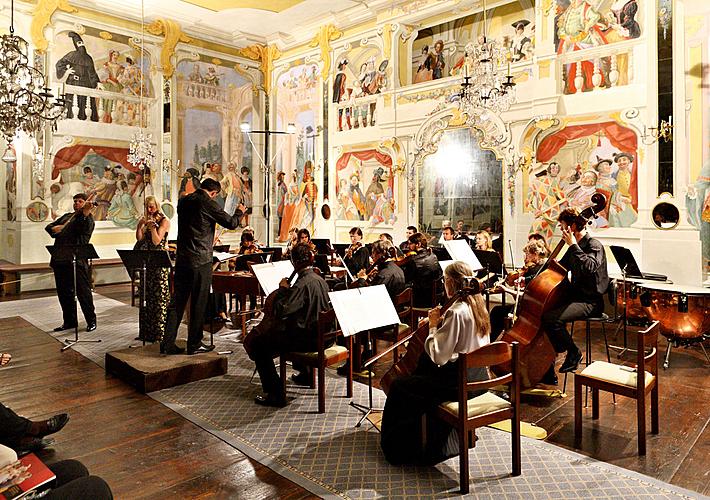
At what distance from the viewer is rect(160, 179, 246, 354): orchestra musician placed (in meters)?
6.04

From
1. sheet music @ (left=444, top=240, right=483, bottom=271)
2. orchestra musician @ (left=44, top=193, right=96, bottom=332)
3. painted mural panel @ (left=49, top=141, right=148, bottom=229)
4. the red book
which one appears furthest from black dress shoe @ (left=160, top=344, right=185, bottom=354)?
painted mural panel @ (left=49, top=141, right=148, bottom=229)

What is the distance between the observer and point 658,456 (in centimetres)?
402

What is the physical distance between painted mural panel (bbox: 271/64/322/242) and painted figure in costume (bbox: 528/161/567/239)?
21.9 feet

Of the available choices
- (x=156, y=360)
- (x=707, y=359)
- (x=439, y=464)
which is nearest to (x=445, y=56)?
(x=707, y=359)

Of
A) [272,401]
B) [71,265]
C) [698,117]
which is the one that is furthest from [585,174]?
[71,265]

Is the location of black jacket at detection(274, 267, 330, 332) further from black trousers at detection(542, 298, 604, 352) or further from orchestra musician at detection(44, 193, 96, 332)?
orchestra musician at detection(44, 193, 96, 332)

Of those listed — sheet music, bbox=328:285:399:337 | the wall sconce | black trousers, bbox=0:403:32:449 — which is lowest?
black trousers, bbox=0:403:32:449

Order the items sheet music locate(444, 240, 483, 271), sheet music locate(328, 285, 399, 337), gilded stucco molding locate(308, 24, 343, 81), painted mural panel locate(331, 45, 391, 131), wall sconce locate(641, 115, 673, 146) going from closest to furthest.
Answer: sheet music locate(328, 285, 399, 337) → sheet music locate(444, 240, 483, 271) → wall sconce locate(641, 115, 673, 146) → painted mural panel locate(331, 45, 391, 131) → gilded stucco molding locate(308, 24, 343, 81)

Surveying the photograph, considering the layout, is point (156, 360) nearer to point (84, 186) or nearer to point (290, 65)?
point (84, 186)

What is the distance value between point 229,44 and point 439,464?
49.7 feet

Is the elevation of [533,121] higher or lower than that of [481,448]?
higher

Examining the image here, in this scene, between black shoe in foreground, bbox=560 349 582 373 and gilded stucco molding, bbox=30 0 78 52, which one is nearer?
black shoe in foreground, bbox=560 349 582 373

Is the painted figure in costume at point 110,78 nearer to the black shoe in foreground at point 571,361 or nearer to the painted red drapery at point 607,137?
the painted red drapery at point 607,137

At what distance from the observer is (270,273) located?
19.0 feet
